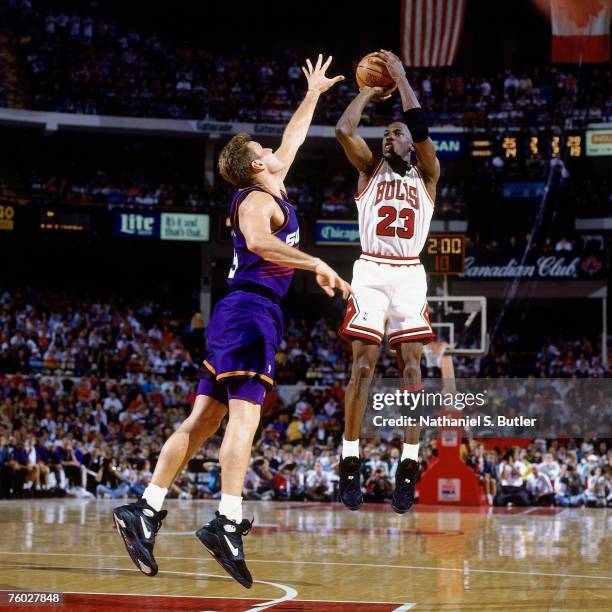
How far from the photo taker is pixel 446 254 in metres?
17.2

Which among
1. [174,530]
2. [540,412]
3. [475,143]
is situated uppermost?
[475,143]

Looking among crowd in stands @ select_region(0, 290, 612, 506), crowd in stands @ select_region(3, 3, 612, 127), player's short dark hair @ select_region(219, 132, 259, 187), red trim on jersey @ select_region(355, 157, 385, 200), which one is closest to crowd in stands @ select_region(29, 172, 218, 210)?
crowd in stands @ select_region(3, 3, 612, 127)

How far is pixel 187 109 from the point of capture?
33.3 metres

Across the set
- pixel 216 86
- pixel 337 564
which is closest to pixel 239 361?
pixel 337 564

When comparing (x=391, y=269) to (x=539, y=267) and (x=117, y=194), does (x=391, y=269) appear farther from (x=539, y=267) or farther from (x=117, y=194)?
(x=117, y=194)

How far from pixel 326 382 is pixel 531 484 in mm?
8890

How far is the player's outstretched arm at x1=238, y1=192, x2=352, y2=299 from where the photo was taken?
18.5 feet

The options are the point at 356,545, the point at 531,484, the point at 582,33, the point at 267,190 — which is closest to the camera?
the point at 267,190

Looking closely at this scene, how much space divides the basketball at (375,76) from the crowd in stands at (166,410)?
13866 millimetres

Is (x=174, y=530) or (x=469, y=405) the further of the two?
(x=469, y=405)

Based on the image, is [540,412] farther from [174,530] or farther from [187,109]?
[187,109]

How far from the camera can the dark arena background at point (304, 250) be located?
2000cm

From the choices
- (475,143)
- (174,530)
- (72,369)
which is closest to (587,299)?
(475,143)

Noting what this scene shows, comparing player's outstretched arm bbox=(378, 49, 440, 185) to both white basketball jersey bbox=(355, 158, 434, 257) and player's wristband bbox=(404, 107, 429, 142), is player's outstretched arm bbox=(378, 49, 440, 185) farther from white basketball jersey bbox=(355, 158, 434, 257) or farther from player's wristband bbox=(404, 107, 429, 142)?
white basketball jersey bbox=(355, 158, 434, 257)
